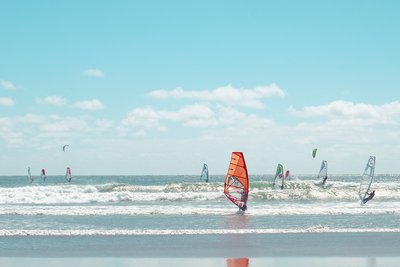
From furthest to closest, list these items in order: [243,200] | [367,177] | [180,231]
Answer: [367,177] < [243,200] < [180,231]

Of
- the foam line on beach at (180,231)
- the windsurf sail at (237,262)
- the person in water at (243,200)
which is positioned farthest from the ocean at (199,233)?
the windsurf sail at (237,262)

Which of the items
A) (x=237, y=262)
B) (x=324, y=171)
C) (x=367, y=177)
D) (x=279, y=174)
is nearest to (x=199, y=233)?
(x=237, y=262)

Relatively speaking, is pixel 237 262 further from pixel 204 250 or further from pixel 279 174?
pixel 279 174

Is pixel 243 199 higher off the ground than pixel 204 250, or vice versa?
pixel 243 199

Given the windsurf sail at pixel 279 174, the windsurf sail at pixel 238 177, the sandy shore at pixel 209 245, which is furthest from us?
the windsurf sail at pixel 279 174

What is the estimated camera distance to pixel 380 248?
1404 centimetres

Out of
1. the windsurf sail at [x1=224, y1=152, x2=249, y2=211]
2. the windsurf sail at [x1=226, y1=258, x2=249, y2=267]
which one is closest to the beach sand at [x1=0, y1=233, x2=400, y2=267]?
the windsurf sail at [x1=226, y1=258, x2=249, y2=267]

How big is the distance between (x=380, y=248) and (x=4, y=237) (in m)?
10.5

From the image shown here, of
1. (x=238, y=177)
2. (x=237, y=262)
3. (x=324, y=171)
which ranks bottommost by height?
(x=237, y=262)

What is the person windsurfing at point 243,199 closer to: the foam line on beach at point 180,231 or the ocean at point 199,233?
the ocean at point 199,233

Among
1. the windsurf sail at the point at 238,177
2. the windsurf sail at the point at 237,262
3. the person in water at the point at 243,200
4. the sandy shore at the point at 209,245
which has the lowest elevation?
the windsurf sail at the point at 237,262

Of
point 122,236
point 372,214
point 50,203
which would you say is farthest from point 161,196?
point 122,236

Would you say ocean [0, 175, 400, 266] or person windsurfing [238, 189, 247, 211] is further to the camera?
person windsurfing [238, 189, 247, 211]

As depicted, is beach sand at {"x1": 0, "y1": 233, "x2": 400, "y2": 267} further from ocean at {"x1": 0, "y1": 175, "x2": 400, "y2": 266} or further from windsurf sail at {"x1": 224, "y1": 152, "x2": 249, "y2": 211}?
windsurf sail at {"x1": 224, "y1": 152, "x2": 249, "y2": 211}
